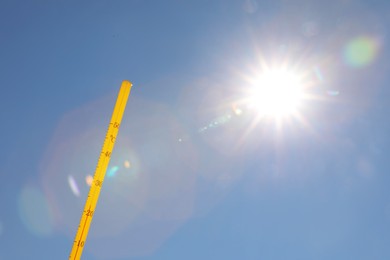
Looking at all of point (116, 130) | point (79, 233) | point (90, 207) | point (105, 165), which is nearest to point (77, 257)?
point (79, 233)

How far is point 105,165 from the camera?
2366 cm

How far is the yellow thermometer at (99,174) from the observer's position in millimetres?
22500

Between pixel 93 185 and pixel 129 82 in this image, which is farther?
pixel 129 82

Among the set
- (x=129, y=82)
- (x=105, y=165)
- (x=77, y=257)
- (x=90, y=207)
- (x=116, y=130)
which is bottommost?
(x=77, y=257)

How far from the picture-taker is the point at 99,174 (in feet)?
76.6

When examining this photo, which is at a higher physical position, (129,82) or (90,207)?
(129,82)

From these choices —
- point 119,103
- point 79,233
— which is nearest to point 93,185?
point 79,233

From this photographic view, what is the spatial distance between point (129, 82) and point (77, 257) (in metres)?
10.1

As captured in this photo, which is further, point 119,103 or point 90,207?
point 119,103

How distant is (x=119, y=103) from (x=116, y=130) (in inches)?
61.5

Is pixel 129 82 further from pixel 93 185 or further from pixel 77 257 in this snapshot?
pixel 77 257

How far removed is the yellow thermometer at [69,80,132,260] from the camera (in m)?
22.5

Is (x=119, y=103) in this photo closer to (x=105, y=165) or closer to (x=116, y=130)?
(x=116, y=130)

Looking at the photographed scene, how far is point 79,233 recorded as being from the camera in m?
22.5
